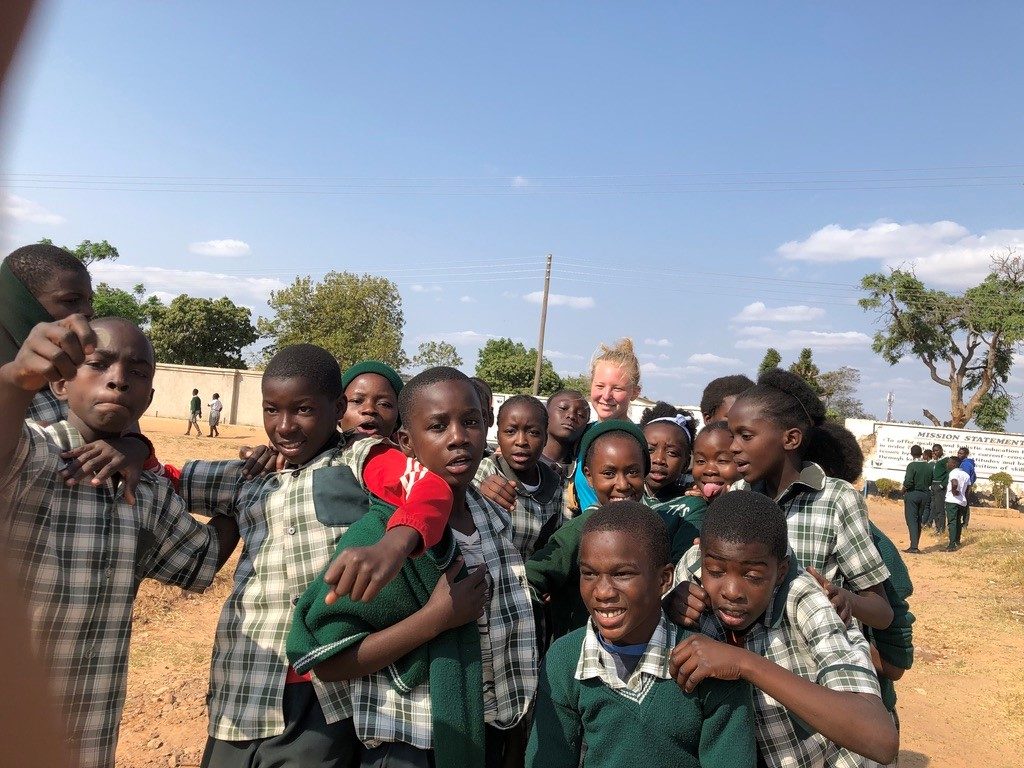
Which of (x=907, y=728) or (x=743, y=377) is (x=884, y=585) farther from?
(x=907, y=728)

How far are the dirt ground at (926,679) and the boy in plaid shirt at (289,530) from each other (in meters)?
2.26

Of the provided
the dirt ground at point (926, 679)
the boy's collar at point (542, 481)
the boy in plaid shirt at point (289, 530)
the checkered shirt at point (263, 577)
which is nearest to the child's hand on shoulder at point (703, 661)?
the boy in plaid shirt at point (289, 530)

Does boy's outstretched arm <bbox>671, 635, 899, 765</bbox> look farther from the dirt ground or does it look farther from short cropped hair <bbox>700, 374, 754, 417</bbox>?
the dirt ground

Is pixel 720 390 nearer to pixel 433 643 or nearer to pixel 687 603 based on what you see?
pixel 687 603

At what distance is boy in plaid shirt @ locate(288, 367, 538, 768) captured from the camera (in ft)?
6.55

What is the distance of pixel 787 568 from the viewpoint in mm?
2230

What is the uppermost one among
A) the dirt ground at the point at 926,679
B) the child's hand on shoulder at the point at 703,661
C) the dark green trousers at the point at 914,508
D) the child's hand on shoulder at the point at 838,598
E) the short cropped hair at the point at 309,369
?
the short cropped hair at the point at 309,369

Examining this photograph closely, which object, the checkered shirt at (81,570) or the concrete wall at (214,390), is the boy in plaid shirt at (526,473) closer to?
the checkered shirt at (81,570)

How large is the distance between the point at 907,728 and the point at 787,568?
453 cm

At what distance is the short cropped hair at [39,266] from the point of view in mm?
2451

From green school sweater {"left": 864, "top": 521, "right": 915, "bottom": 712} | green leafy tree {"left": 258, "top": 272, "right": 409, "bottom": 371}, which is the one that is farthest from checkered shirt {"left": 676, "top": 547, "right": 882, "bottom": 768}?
green leafy tree {"left": 258, "top": 272, "right": 409, "bottom": 371}

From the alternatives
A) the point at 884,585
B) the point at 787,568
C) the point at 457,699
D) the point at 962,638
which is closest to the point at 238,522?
the point at 457,699

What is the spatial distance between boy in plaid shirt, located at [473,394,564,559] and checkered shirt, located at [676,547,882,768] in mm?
1015

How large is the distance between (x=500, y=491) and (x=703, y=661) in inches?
45.8
